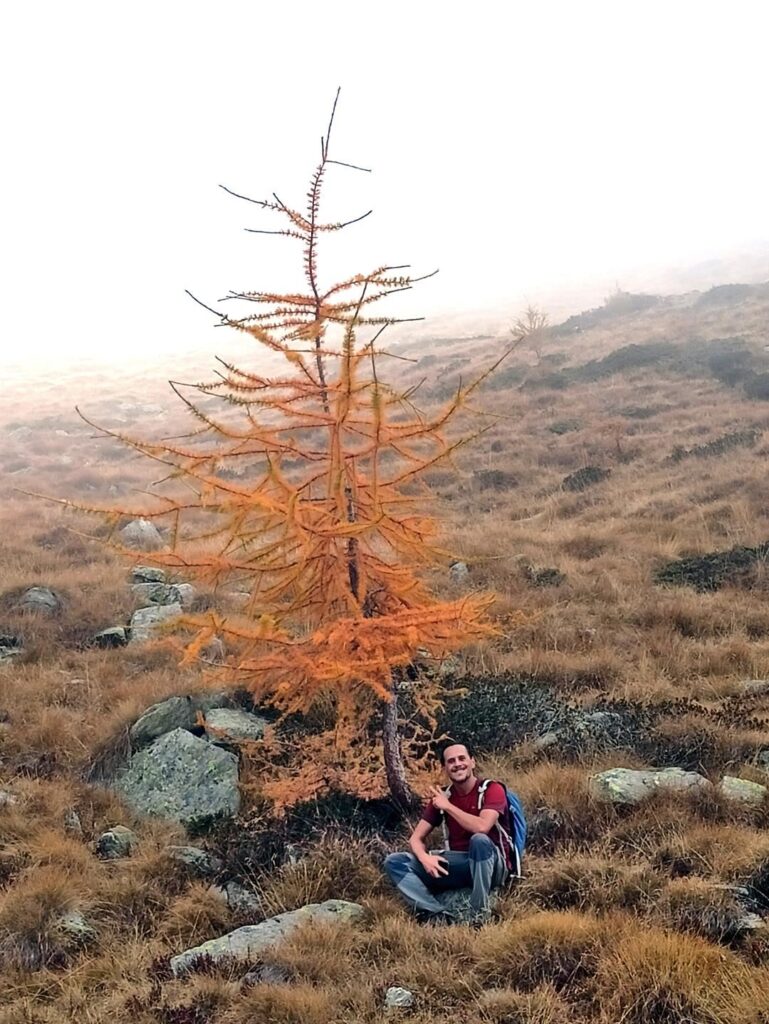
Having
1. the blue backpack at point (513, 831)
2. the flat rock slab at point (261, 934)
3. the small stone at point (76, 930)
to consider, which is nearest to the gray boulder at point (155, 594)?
the small stone at point (76, 930)

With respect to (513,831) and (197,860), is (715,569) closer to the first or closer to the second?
(513,831)

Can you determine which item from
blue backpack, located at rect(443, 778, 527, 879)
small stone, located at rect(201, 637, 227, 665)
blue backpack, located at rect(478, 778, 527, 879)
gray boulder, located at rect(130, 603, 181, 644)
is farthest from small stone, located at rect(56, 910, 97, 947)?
gray boulder, located at rect(130, 603, 181, 644)

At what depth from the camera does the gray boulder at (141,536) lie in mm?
13781

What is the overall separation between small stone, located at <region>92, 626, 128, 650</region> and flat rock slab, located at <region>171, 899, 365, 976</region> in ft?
17.2

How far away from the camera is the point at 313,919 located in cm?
436

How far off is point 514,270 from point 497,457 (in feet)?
278

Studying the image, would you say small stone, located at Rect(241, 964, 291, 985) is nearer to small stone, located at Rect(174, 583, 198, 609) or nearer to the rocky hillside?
the rocky hillside

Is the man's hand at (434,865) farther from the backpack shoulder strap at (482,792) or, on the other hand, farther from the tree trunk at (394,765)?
the tree trunk at (394,765)

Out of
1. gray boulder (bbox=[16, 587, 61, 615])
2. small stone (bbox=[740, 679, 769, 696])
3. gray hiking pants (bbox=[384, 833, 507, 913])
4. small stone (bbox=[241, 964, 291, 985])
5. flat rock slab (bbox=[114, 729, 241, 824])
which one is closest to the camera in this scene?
small stone (bbox=[241, 964, 291, 985])

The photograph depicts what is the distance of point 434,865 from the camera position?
14.9 feet

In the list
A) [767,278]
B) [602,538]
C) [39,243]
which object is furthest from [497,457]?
[39,243]

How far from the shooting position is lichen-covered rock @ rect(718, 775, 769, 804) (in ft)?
16.6

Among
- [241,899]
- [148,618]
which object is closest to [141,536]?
[148,618]

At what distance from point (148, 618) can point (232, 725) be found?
313cm
